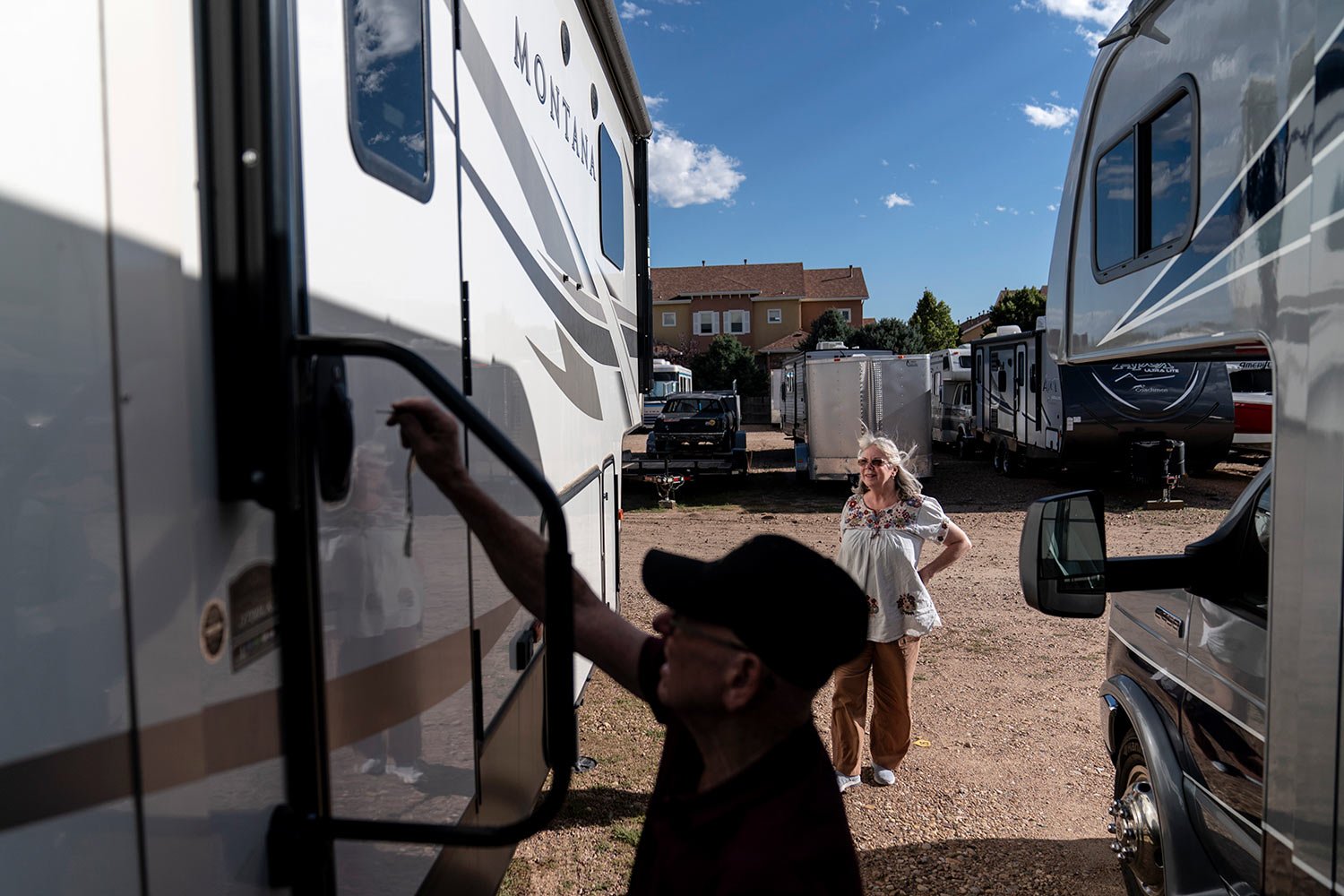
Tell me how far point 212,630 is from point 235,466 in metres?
0.22

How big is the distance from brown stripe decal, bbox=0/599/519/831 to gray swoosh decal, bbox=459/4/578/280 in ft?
4.83

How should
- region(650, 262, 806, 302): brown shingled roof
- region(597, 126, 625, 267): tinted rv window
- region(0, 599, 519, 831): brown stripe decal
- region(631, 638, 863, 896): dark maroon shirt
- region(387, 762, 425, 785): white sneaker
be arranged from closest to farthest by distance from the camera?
1. region(0, 599, 519, 831): brown stripe decal
2. region(631, 638, 863, 896): dark maroon shirt
3. region(387, 762, 425, 785): white sneaker
4. region(597, 126, 625, 267): tinted rv window
5. region(650, 262, 806, 302): brown shingled roof

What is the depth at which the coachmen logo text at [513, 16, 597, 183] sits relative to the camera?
3.03m

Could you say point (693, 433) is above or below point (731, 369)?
below

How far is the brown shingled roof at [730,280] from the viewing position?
50156mm

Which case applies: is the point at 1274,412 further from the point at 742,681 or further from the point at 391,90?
the point at 391,90

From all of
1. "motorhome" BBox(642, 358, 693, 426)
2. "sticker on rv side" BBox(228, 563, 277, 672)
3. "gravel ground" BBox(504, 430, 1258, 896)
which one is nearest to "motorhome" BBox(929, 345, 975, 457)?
"motorhome" BBox(642, 358, 693, 426)

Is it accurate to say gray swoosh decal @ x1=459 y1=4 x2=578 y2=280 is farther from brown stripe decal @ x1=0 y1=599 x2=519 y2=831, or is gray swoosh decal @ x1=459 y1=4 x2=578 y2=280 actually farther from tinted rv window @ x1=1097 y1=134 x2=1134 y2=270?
tinted rv window @ x1=1097 y1=134 x2=1134 y2=270

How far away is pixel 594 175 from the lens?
466 centimetres

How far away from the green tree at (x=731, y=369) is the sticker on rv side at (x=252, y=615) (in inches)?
1569

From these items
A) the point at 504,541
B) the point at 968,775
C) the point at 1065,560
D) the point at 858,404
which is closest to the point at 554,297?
the point at 504,541

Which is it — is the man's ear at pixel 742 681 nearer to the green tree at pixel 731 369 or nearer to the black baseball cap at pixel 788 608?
the black baseball cap at pixel 788 608

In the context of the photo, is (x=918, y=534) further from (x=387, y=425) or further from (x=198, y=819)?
(x=198, y=819)

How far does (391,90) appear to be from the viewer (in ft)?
6.13
